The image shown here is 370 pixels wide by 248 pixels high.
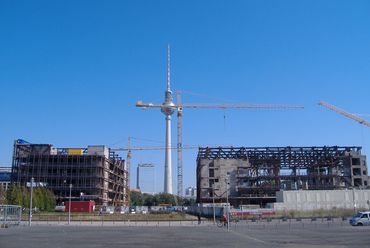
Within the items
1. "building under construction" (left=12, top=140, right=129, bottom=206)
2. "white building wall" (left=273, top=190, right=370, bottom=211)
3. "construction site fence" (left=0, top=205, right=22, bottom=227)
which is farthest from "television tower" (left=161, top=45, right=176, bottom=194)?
"construction site fence" (left=0, top=205, right=22, bottom=227)

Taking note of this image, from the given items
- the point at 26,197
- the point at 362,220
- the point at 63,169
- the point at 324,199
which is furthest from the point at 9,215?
the point at 63,169

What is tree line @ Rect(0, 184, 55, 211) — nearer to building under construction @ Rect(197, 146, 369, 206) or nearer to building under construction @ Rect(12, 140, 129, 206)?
building under construction @ Rect(12, 140, 129, 206)

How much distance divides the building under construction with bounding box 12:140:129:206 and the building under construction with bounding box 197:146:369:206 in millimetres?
37827

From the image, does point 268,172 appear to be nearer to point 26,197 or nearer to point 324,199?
point 324,199

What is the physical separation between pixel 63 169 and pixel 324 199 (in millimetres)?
89811

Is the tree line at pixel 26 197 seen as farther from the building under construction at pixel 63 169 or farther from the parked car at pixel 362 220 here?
the parked car at pixel 362 220

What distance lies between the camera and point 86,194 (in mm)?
148625

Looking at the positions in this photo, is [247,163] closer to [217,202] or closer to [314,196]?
[217,202]

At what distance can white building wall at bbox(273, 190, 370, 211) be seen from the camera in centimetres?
10769

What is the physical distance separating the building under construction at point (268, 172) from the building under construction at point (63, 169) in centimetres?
3783

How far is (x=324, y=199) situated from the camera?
10881 cm

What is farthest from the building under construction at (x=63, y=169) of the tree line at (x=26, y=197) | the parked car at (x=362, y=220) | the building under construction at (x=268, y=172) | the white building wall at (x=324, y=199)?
the parked car at (x=362, y=220)

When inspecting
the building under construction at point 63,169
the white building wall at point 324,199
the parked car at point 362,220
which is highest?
the building under construction at point 63,169

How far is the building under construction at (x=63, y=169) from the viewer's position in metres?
149
